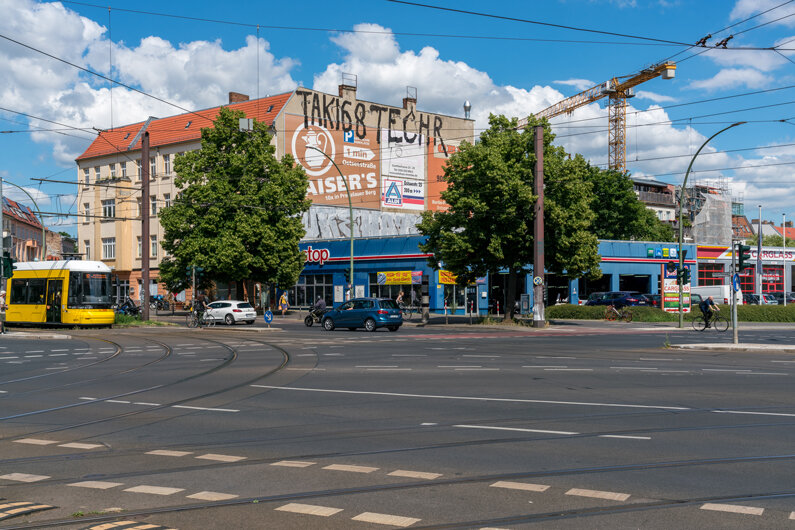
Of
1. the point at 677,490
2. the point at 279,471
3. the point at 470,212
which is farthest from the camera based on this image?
the point at 470,212

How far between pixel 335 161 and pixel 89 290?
3581cm

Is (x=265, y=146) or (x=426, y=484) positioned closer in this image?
(x=426, y=484)

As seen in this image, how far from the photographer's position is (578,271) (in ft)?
136

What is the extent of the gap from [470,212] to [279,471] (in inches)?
1355

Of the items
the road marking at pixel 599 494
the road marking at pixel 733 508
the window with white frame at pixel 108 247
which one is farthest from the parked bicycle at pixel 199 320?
the window with white frame at pixel 108 247

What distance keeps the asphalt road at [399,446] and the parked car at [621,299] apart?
113 ft

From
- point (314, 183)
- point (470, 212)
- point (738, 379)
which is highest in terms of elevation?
point (314, 183)

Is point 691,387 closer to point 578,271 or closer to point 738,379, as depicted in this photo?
point 738,379

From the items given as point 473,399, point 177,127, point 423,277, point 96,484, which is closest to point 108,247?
point 177,127

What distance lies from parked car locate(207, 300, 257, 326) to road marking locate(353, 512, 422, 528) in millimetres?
38768

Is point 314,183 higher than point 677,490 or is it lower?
higher

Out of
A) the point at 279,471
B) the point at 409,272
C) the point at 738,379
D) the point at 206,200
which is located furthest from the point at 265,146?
the point at 279,471

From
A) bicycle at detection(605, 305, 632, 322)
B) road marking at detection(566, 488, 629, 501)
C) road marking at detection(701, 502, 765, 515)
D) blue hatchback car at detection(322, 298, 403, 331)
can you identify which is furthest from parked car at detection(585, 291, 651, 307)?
road marking at detection(701, 502, 765, 515)

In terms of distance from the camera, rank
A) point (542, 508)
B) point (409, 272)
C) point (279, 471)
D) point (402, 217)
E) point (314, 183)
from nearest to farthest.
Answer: point (542, 508) < point (279, 471) < point (409, 272) < point (314, 183) < point (402, 217)
